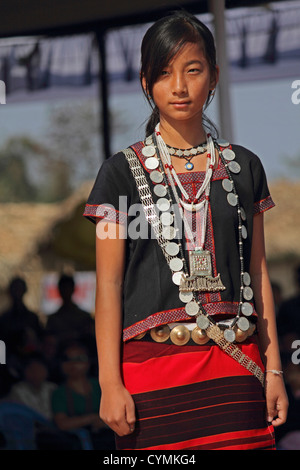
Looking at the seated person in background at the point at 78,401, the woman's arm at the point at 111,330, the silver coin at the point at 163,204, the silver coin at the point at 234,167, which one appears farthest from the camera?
the seated person in background at the point at 78,401

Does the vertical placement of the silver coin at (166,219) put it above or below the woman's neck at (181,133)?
below

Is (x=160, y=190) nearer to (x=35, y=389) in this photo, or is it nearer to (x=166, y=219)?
(x=166, y=219)

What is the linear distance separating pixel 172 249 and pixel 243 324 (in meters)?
0.28

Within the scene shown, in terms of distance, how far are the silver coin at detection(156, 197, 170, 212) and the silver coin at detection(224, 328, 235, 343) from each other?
0.37 m

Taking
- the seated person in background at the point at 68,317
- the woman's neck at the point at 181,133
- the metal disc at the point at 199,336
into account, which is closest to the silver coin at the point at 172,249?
the metal disc at the point at 199,336

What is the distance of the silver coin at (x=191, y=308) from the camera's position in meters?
1.94

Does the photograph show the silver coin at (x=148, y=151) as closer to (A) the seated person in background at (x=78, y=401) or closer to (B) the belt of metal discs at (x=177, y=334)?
(B) the belt of metal discs at (x=177, y=334)

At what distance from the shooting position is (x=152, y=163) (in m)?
2.09

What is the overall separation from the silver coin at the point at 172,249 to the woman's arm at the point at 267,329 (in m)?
0.28

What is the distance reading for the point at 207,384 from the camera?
1.96m

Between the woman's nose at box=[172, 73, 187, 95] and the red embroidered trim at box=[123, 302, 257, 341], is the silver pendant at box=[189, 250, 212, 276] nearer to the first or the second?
the red embroidered trim at box=[123, 302, 257, 341]

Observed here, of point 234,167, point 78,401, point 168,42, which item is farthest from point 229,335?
point 78,401
